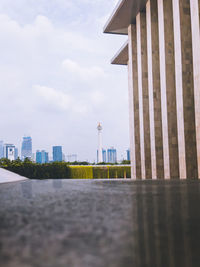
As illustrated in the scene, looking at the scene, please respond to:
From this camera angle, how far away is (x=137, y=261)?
496 millimetres

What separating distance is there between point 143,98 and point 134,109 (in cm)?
161

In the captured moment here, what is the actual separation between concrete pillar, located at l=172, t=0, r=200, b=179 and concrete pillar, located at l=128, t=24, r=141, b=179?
5.68 metres

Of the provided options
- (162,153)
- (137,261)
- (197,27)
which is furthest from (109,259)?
(162,153)

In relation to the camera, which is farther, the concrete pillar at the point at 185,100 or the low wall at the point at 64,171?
the low wall at the point at 64,171

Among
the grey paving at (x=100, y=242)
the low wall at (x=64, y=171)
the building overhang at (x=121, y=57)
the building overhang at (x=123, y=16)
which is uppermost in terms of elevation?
the building overhang at (x=123, y=16)

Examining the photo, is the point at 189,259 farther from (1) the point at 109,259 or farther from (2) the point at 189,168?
(2) the point at 189,168

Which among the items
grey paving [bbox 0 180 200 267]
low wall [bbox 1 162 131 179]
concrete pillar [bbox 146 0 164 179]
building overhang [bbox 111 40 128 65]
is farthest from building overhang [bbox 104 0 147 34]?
grey paving [bbox 0 180 200 267]

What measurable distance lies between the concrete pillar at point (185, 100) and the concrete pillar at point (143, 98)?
4.19 metres

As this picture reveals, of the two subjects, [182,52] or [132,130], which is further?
[132,130]

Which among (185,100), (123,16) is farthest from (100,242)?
(123,16)

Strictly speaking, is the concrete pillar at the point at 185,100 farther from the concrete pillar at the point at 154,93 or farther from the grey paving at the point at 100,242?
the grey paving at the point at 100,242

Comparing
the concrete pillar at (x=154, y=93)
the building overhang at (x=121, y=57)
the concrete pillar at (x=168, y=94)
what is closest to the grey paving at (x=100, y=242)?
the concrete pillar at (x=168, y=94)

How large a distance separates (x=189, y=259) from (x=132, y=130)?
1814 cm

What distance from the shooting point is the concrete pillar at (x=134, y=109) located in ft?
58.0
